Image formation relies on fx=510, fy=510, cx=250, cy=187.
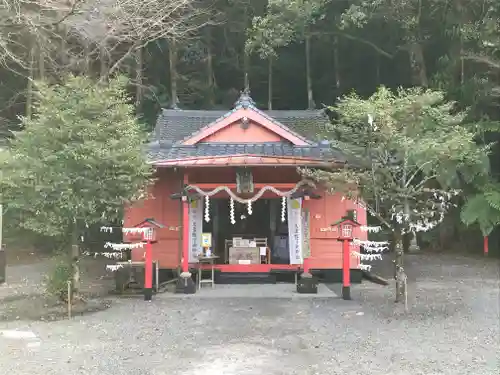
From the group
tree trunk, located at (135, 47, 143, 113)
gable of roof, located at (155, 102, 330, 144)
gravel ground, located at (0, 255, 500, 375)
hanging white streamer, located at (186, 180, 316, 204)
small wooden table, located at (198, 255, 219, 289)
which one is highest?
tree trunk, located at (135, 47, 143, 113)

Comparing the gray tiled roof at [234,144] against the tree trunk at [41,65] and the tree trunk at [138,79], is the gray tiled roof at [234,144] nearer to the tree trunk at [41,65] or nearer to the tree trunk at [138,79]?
the tree trunk at [138,79]

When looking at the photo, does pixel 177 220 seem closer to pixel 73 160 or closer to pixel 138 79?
pixel 73 160

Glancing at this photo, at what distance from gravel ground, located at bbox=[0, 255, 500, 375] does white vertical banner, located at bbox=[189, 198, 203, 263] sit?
1855 mm

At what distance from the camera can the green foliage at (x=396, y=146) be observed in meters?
7.84

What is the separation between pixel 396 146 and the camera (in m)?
7.89

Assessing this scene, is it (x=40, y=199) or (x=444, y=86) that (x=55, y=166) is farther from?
(x=444, y=86)

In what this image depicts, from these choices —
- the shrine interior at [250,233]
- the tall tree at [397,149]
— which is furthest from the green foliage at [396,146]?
the shrine interior at [250,233]

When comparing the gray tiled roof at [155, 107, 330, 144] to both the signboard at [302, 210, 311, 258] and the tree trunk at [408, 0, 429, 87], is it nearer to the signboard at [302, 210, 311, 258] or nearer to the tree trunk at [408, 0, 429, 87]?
the signboard at [302, 210, 311, 258]

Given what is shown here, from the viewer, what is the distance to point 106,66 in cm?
1741

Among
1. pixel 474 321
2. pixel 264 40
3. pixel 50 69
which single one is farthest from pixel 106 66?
pixel 474 321

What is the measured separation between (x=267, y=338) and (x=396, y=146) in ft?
11.6

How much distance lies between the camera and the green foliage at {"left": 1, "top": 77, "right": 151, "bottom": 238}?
7.73 meters

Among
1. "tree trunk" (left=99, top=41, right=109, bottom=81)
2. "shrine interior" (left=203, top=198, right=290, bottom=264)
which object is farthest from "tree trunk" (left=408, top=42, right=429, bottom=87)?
"tree trunk" (left=99, top=41, right=109, bottom=81)

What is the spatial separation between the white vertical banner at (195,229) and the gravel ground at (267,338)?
1.86 meters
